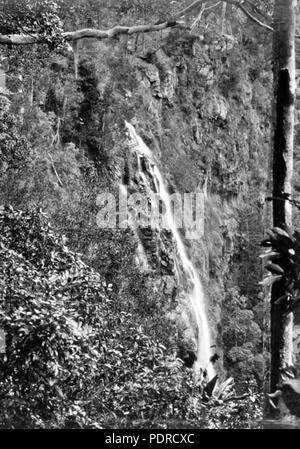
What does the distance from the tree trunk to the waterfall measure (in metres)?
10.8

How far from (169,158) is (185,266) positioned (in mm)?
2409

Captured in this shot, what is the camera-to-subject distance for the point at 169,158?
18.7m

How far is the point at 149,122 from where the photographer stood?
61.3ft

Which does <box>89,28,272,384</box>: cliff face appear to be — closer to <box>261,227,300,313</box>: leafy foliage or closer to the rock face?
the rock face

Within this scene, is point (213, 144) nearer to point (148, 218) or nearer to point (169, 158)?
point (169, 158)

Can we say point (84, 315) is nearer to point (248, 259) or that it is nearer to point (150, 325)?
point (150, 325)

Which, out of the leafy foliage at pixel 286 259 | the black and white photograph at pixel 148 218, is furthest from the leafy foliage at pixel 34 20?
the leafy foliage at pixel 286 259

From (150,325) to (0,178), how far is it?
3301mm

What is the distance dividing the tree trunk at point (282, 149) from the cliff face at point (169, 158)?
4668 mm

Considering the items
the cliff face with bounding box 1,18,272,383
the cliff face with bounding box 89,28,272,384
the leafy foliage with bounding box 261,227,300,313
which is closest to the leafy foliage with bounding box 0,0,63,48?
the cliff face with bounding box 1,18,272,383

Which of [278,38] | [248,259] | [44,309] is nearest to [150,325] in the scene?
[278,38]

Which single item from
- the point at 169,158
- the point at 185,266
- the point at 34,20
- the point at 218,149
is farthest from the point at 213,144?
the point at 34,20

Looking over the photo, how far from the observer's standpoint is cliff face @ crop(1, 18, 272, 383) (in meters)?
12.4

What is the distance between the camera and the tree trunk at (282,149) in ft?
17.7
